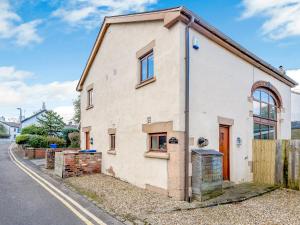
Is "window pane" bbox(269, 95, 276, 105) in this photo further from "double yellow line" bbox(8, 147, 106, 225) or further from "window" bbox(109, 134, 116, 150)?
"double yellow line" bbox(8, 147, 106, 225)

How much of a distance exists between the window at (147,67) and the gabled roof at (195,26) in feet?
4.80

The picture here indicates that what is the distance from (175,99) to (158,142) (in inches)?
75.2

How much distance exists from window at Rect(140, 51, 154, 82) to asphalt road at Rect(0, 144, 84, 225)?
18.4ft

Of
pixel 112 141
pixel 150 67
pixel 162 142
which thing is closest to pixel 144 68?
pixel 150 67

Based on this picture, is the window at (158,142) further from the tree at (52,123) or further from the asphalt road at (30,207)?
the tree at (52,123)

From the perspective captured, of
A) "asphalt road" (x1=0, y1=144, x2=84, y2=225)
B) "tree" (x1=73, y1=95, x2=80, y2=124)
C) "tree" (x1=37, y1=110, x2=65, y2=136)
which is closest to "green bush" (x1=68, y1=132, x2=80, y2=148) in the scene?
"tree" (x1=37, y1=110, x2=65, y2=136)

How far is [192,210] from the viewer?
670 centimetres

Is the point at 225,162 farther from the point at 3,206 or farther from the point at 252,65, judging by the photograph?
the point at 3,206

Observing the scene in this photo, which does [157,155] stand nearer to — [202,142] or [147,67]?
[202,142]

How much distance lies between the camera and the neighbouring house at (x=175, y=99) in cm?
814

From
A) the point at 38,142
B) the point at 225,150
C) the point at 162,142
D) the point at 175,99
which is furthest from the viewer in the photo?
the point at 38,142

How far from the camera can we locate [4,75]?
89.7 ft

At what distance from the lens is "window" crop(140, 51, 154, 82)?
985 centimetres

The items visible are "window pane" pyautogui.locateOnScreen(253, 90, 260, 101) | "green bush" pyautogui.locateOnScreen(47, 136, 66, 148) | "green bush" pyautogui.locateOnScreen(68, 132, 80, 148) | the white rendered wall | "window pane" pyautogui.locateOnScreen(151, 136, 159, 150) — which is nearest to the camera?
the white rendered wall
